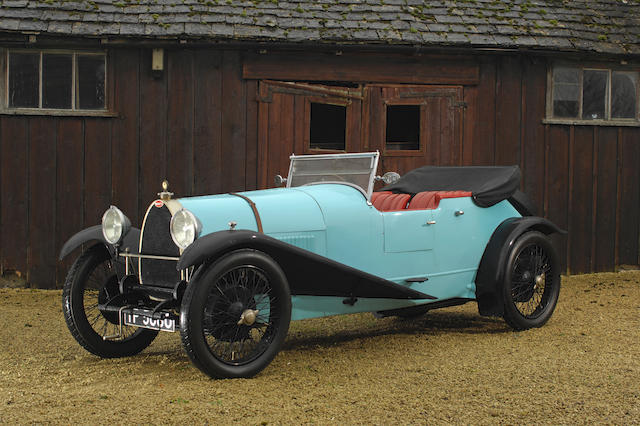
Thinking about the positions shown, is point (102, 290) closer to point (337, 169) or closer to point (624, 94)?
point (337, 169)

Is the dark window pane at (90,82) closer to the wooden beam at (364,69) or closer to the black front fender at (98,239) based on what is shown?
the wooden beam at (364,69)

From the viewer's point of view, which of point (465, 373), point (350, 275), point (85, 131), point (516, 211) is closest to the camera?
point (465, 373)

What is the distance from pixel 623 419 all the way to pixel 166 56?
699cm

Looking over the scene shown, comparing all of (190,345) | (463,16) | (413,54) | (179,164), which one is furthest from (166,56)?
(190,345)

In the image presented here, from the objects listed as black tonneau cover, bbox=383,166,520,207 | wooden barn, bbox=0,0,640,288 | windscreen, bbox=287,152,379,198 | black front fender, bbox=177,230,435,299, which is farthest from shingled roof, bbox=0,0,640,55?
black front fender, bbox=177,230,435,299

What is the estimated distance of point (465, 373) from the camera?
15.4 feet

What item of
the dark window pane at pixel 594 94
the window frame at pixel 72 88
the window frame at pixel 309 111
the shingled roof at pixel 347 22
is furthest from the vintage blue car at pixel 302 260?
the dark window pane at pixel 594 94

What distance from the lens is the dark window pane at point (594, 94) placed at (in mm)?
10258

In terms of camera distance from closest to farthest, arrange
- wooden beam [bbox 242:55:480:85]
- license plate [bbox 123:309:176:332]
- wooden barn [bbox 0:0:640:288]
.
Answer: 1. license plate [bbox 123:309:176:332]
2. wooden barn [bbox 0:0:640:288]
3. wooden beam [bbox 242:55:480:85]

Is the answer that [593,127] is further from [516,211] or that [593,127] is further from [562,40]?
[516,211]

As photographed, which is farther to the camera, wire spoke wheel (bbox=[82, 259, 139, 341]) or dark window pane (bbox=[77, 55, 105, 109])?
dark window pane (bbox=[77, 55, 105, 109])

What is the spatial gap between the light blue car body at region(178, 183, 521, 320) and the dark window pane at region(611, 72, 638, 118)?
4918 millimetres

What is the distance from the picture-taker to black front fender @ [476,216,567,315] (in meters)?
5.93

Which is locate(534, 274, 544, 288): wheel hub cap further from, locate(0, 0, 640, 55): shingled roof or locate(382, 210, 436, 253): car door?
locate(0, 0, 640, 55): shingled roof
